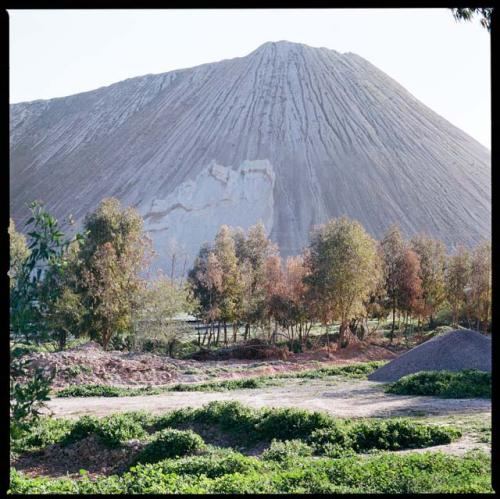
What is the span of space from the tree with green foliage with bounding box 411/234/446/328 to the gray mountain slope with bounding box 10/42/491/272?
44.8m

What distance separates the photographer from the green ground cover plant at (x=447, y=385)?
67.5 ft

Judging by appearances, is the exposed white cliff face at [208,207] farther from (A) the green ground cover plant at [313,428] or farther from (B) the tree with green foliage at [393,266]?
(A) the green ground cover plant at [313,428]

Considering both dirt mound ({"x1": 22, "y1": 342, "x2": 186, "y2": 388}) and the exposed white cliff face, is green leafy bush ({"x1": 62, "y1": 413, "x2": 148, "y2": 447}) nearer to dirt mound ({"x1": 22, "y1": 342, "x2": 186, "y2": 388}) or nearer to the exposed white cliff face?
dirt mound ({"x1": 22, "y1": 342, "x2": 186, "y2": 388})

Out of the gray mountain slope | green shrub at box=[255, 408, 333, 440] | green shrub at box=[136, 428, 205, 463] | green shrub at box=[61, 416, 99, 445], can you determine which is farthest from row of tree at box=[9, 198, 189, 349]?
the gray mountain slope

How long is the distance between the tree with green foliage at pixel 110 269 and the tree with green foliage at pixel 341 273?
35.8ft

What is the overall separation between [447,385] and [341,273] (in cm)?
1964

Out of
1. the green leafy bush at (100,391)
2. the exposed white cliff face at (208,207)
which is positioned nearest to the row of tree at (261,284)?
the green leafy bush at (100,391)

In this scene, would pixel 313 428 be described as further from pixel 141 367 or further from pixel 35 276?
pixel 141 367

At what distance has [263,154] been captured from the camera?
11888cm

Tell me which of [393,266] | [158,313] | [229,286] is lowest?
[158,313]

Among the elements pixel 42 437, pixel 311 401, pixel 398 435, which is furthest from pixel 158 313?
pixel 398 435

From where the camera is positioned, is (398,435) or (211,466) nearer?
(211,466)

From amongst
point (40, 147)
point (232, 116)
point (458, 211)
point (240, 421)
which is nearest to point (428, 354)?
point (240, 421)
